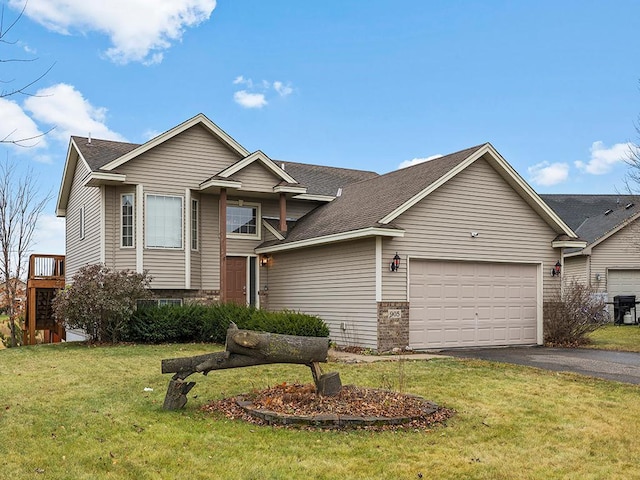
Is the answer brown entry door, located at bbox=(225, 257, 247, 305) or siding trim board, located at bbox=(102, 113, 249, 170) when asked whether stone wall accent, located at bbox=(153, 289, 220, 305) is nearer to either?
brown entry door, located at bbox=(225, 257, 247, 305)

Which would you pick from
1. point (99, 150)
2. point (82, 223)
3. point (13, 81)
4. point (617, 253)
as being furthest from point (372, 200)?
point (617, 253)

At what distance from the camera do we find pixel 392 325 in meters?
15.0

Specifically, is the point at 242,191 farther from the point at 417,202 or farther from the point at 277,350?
the point at 277,350

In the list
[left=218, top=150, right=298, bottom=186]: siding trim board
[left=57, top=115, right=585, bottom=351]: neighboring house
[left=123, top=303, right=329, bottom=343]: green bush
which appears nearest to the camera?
[left=57, top=115, right=585, bottom=351]: neighboring house

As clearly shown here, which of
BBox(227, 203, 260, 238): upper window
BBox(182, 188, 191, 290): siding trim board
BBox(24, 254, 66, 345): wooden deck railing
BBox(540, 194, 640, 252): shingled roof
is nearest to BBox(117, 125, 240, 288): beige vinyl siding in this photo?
BBox(182, 188, 191, 290): siding trim board

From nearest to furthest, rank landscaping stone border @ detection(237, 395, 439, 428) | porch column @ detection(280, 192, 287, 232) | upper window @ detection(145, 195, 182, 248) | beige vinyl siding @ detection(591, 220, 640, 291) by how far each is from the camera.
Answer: landscaping stone border @ detection(237, 395, 439, 428)
upper window @ detection(145, 195, 182, 248)
porch column @ detection(280, 192, 287, 232)
beige vinyl siding @ detection(591, 220, 640, 291)

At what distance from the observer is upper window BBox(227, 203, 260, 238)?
2038cm

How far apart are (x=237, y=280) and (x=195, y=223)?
7.76 feet

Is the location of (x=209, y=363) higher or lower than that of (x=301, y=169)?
lower

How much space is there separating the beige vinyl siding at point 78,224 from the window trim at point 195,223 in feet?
9.12

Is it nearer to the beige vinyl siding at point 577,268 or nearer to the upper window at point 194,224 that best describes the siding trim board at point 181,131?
the upper window at point 194,224

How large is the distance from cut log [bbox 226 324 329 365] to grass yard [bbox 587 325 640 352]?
11653 mm

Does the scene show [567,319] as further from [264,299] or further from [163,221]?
[163,221]

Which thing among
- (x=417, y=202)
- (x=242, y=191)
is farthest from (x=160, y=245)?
(x=417, y=202)
